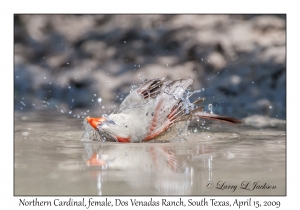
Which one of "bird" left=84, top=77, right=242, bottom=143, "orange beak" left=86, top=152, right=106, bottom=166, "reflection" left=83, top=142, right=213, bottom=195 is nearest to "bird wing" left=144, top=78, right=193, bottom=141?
"bird" left=84, top=77, right=242, bottom=143

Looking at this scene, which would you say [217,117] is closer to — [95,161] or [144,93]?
[144,93]

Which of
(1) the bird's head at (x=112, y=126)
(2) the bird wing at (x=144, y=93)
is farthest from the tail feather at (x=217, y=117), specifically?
(1) the bird's head at (x=112, y=126)

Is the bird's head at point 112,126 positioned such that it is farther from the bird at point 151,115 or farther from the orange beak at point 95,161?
the orange beak at point 95,161

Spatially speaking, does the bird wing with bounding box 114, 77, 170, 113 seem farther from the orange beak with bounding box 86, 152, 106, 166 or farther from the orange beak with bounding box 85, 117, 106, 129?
the orange beak with bounding box 86, 152, 106, 166

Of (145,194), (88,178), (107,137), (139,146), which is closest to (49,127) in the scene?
(107,137)

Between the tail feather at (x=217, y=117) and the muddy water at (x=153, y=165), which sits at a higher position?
the tail feather at (x=217, y=117)

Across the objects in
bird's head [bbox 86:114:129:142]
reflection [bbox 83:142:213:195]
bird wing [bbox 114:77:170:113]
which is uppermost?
bird wing [bbox 114:77:170:113]
